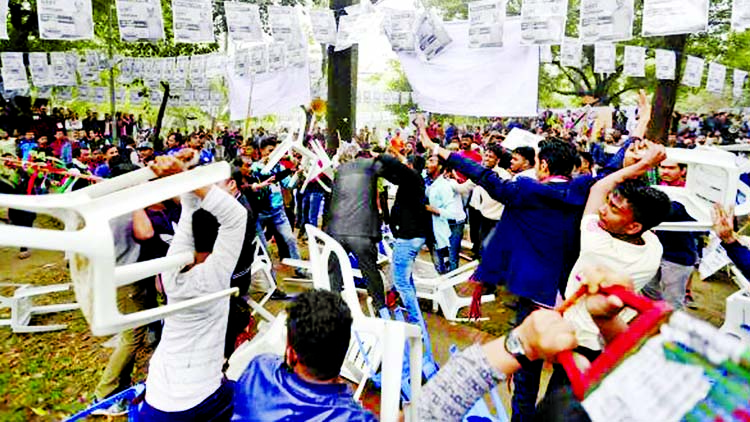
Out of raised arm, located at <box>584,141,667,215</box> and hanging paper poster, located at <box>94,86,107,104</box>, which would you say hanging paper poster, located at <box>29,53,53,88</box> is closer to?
hanging paper poster, located at <box>94,86,107,104</box>

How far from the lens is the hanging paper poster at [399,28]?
6098 millimetres

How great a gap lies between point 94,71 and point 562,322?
47.7 feet

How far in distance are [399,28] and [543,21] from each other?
1.83 m

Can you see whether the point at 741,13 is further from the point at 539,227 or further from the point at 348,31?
the point at 348,31

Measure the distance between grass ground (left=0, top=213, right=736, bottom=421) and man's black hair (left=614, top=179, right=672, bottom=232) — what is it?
1.94m

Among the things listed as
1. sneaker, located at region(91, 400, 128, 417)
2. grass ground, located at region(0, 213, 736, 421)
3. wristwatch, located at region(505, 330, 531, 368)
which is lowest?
A: grass ground, located at region(0, 213, 736, 421)

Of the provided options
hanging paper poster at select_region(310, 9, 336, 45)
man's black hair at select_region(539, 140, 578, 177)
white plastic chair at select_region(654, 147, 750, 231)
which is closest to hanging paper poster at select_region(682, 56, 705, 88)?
hanging paper poster at select_region(310, 9, 336, 45)

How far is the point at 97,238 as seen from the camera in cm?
122

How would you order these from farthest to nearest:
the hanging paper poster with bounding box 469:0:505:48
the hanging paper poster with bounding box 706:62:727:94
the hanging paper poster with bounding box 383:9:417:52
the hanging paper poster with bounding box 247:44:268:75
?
the hanging paper poster with bounding box 706:62:727:94 → the hanging paper poster with bounding box 247:44:268:75 → the hanging paper poster with bounding box 383:9:417:52 → the hanging paper poster with bounding box 469:0:505:48

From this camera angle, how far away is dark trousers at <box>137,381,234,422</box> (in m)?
2.05

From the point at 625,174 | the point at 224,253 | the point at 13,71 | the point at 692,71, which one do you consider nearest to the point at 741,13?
the point at 625,174

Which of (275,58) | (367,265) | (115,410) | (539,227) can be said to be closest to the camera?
(539,227)

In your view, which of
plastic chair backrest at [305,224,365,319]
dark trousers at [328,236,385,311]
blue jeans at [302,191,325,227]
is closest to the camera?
plastic chair backrest at [305,224,365,319]

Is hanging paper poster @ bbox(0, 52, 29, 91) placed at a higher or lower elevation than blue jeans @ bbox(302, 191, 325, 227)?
higher
